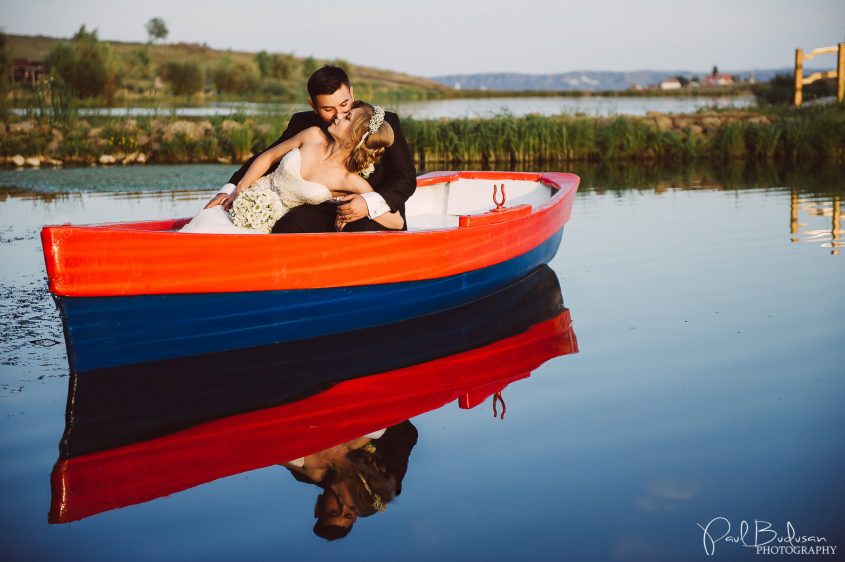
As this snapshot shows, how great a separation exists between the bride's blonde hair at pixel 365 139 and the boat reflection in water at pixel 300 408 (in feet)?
3.84

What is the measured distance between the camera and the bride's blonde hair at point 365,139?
18.3 feet

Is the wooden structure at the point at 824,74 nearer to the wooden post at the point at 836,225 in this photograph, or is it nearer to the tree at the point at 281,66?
the wooden post at the point at 836,225

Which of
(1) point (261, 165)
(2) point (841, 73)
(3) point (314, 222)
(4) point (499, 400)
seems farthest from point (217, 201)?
(2) point (841, 73)

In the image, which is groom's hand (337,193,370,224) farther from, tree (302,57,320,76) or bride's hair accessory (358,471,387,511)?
tree (302,57,320,76)

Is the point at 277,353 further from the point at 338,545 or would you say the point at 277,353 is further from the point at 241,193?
the point at 338,545

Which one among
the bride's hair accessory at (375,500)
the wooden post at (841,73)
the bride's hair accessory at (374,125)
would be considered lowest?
the bride's hair accessory at (375,500)

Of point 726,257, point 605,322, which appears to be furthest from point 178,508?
point 726,257

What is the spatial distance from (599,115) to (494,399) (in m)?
17.1

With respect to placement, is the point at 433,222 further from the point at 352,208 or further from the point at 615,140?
the point at 615,140

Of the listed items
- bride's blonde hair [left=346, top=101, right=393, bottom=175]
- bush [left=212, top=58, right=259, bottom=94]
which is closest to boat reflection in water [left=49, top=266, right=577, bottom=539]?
bride's blonde hair [left=346, top=101, right=393, bottom=175]

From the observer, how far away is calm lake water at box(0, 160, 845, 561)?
3.30 meters

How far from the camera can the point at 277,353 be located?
5.69 metres
